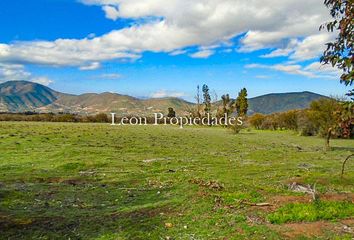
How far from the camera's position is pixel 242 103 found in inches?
4845

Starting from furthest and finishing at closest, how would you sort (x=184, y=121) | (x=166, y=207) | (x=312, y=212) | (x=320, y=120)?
(x=184, y=121)
(x=320, y=120)
(x=166, y=207)
(x=312, y=212)

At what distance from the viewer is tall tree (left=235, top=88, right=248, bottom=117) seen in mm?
123125

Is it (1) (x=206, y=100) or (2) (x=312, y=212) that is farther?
(1) (x=206, y=100)

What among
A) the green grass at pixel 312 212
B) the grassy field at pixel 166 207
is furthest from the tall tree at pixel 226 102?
the green grass at pixel 312 212

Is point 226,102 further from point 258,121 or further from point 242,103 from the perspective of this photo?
point 258,121

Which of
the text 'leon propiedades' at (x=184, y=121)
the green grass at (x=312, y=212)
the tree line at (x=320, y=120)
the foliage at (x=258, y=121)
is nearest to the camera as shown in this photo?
the green grass at (x=312, y=212)

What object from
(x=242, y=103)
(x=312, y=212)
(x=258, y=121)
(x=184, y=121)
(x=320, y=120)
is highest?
(x=242, y=103)

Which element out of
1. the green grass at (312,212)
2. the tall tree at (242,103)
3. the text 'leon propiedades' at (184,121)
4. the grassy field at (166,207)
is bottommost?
the grassy field at (166,207)

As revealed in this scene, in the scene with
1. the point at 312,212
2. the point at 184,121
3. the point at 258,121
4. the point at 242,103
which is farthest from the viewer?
the point at 184,121

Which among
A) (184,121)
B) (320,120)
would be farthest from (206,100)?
(320,120)

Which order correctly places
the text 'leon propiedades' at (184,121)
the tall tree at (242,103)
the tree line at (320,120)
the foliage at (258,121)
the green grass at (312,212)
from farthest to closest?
the text 'leon propiedades' at (184,121) → the tall tree at (242,103) → the foliage at (258,121) → the tree line at (320,120) → the green grass at (312,212)

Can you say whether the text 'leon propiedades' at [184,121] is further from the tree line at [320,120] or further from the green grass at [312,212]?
the green grass at [312,212]

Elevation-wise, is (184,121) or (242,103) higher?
(242,103)

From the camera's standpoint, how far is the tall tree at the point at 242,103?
123125 mm
